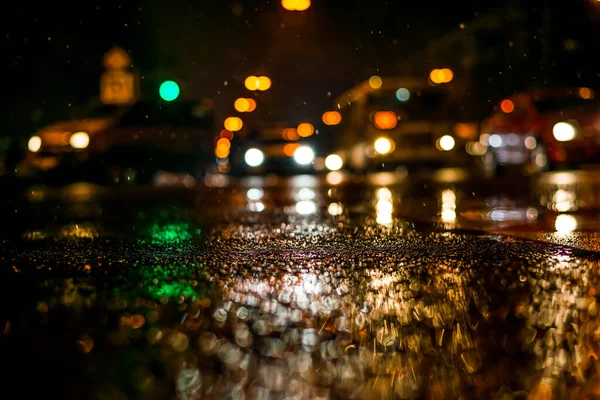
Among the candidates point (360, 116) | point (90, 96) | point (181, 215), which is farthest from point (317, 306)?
point (90, 96)

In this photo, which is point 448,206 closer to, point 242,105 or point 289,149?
point 289,149

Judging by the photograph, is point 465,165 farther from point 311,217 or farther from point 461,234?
point 461,234

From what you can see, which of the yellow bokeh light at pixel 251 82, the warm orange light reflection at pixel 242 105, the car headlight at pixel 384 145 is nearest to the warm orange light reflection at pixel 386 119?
the car headlight at pixel 384 145

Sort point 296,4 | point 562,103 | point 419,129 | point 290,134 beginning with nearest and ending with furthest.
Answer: point 562,103 → point 419,129 → point 296,4 → point 290,134

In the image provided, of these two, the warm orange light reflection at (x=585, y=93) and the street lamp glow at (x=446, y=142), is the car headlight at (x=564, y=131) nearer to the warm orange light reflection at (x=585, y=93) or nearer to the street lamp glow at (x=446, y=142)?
the warm orange light reflection at (x=585, y=93)

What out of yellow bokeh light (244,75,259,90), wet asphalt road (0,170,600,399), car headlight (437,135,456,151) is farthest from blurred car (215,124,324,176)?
wet asphalt road (0,170,600,399)

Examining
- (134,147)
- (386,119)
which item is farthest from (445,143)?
(134,147)

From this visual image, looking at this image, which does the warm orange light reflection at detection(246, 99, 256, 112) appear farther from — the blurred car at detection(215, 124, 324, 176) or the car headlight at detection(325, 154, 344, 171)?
the blurred car at detection(215, 124, 324, 176)
